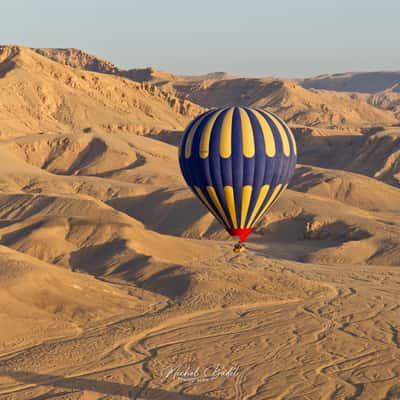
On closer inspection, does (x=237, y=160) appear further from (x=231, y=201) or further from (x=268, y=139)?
(x=231, y=201)

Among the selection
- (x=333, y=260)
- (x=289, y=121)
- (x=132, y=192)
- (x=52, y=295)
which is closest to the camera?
(x=52, y=295)

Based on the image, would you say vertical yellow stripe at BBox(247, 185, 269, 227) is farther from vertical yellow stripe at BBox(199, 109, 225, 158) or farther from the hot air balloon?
vertical yellow stripe at BBox(199, 109, 225, 158)

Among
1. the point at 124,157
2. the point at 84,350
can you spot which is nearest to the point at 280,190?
the point at 84,350

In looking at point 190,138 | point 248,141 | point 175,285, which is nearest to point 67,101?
point 175,285

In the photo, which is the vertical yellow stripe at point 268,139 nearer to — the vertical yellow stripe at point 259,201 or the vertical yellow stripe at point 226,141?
the vertical yellow stripe at point 226,141

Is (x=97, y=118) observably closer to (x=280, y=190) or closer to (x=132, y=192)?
(x=132, y=192)
